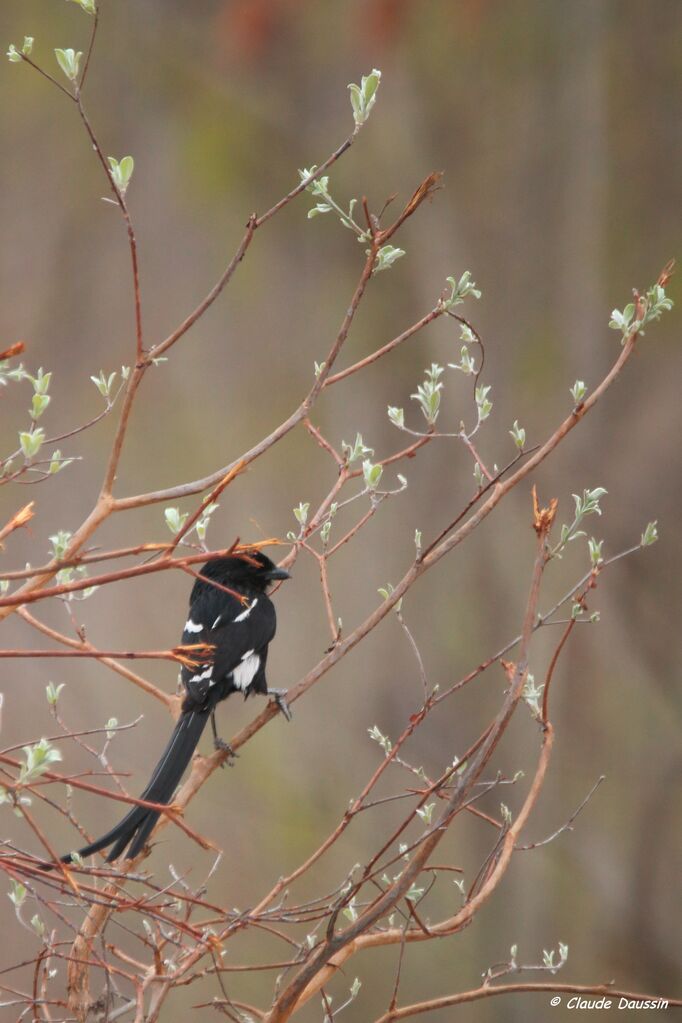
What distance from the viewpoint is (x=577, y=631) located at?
12.5 ft

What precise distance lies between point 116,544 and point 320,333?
1.10m

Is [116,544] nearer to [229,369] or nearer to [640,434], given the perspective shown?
[229,369]

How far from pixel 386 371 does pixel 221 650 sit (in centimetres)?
251

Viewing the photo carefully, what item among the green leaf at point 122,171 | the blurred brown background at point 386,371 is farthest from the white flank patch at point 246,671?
the blurred brown background at point 386,371

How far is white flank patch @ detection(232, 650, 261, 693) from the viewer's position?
169 centimetres

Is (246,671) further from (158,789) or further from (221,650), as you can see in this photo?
(158,789)

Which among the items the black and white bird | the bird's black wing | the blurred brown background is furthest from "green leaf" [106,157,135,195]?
the blurred brown background

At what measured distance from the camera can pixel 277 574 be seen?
1.75m

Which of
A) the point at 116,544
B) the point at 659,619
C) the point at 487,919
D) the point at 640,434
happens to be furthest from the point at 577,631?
the point at 116,544

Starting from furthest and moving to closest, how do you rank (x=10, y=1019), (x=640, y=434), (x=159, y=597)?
Result: 1. (x=159, y=597)
2. (x=640, y=434)
3. (x=10, y=1019)

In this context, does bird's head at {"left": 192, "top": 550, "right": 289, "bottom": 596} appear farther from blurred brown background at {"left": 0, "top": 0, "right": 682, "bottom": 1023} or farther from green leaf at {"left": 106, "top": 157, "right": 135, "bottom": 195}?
blurred brown background at {"left": 0, "top": 0, "right": 682, "bottom": 1023}

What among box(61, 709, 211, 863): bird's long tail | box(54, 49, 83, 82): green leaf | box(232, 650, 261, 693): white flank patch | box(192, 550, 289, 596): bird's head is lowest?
box(61, 709, 211, 863): bird's long tail

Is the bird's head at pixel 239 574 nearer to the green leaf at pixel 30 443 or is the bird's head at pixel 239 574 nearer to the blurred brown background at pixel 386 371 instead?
the green leaf at pixel 30 443

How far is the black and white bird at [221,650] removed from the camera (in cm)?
136
